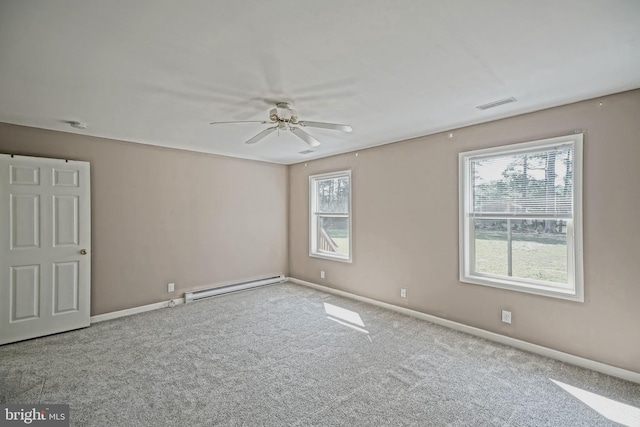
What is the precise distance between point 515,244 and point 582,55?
193 centimetres

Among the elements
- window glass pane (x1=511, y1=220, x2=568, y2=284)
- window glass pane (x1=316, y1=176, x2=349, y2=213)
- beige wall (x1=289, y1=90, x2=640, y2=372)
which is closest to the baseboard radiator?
beige wall (x1=289, y1=90, x2=640, y2=372)

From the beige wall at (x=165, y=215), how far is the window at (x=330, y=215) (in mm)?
807

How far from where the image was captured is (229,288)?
5.11 m

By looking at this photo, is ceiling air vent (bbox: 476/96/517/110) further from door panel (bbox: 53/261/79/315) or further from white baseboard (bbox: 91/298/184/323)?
door panel (bbox: 53/261/79/315)

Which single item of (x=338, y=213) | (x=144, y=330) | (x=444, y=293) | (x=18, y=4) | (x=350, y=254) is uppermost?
(x=18, y=4)

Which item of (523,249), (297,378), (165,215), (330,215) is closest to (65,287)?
(165,215)

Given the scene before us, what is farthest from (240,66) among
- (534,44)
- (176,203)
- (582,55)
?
(176,203)

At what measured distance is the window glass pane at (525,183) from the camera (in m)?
2.89

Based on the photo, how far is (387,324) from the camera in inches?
147

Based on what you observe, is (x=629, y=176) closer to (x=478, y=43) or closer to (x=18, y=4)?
(x=478, y=43)

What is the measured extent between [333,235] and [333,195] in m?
0.73

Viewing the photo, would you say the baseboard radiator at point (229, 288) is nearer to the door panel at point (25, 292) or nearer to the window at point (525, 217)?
the door panel at point (25, 292)
